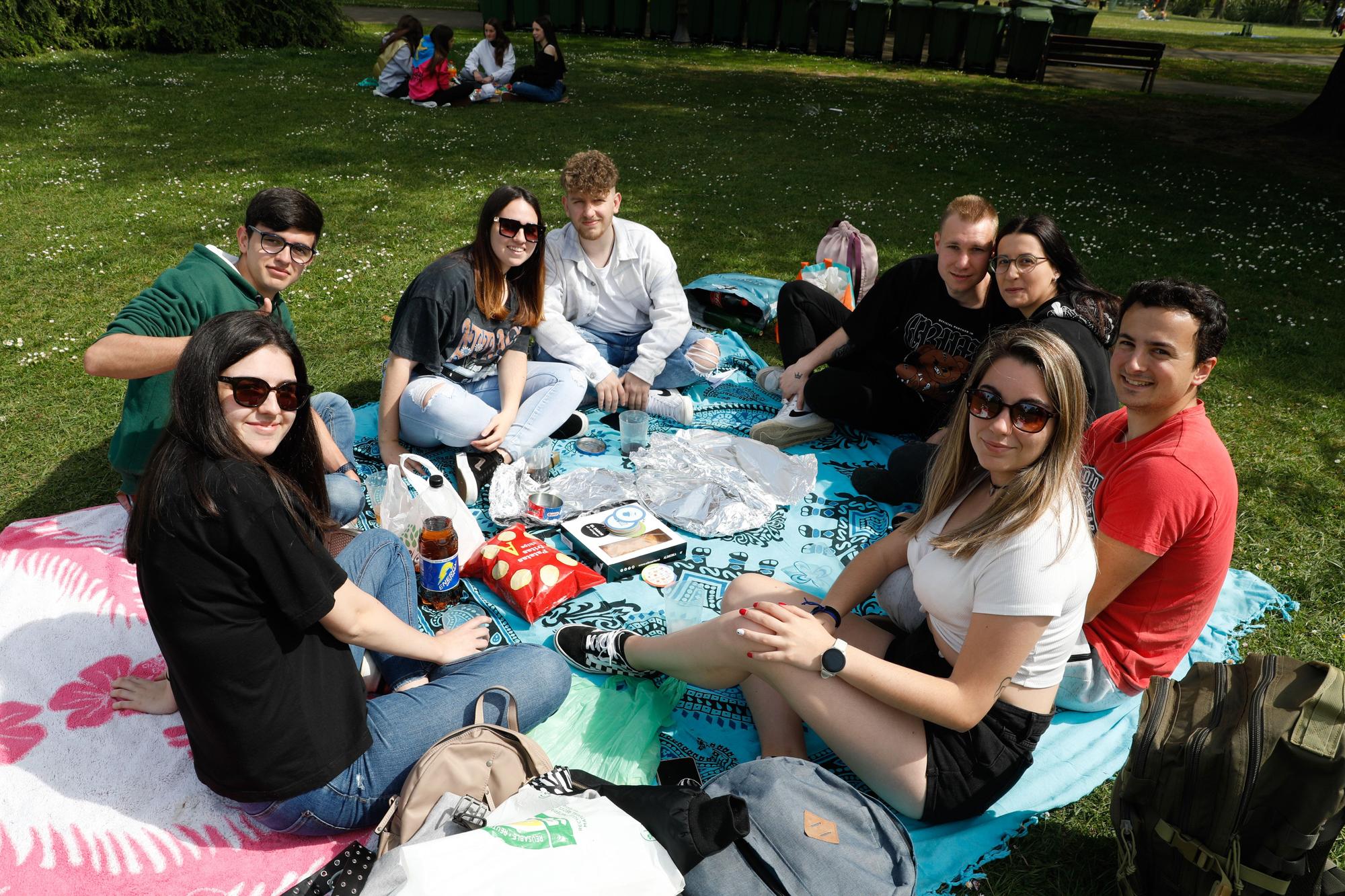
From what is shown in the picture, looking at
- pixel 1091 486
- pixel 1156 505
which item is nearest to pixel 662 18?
pixel 1091 486

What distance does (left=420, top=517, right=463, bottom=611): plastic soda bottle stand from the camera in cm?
370

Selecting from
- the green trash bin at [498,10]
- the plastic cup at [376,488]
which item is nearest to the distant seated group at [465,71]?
the green trash bin at [498,10]

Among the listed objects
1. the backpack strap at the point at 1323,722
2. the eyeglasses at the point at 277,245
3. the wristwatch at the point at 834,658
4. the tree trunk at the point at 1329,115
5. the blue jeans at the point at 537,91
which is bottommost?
the wristwatch at the point at 834,658

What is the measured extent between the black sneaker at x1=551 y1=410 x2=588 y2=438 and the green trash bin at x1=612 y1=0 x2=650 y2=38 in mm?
21183

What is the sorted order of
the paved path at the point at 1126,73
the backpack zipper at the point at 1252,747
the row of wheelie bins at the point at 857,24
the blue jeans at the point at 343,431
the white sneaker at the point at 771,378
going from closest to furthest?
1. the backpack zipper at the point at 1252,747
2. the blue jeans at the point at 343,431
3. the white sneaker at the point at 771,378
4. the paved path at the point at 1126,73
5. the row of wheelie bins at the point at 857,24

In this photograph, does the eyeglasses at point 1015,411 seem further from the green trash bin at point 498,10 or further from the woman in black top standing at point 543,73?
the green trash bin at point 498,10

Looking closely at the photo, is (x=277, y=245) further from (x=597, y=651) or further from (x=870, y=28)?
(x=870, y=28)

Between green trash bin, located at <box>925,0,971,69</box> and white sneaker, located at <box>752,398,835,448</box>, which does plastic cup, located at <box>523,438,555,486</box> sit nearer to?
white sneaker, located at <box>752,398,835,448</box>

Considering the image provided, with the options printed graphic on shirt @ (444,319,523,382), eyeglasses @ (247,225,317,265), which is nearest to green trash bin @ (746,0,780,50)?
printed graphic on shirt @ (444,319,523,382)

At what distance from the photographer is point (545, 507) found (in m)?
4.46

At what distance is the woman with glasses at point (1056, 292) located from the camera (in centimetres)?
409

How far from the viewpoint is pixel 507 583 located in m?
3.82

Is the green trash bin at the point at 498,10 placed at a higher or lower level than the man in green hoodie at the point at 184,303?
higher

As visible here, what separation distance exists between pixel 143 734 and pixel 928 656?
2.73 metres
